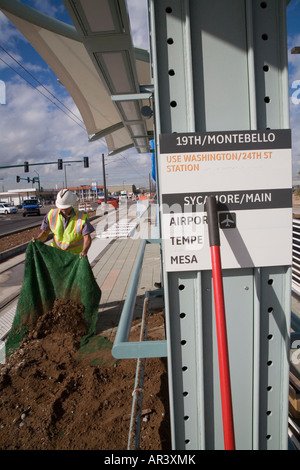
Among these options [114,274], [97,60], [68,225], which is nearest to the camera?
[97,60]

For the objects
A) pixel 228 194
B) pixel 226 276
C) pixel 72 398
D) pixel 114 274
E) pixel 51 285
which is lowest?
pixel 72 398

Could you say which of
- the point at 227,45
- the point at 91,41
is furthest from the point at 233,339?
the point at 91,41

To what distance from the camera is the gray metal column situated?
1.34 m

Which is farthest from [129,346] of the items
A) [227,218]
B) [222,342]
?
[227,218]

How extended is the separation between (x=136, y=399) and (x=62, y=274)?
107 inches

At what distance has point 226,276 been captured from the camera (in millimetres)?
1425

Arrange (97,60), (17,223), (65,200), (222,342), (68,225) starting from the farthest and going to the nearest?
1. (17,223)
2. (68,225)
3. (65,200)
4. (97,60)
5. (222,342)

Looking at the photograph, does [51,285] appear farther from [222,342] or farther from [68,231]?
[222,342]

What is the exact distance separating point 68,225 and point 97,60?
2318 mm

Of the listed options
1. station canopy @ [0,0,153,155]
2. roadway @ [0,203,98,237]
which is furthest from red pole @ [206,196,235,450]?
roadway @ [0,203,98,237]

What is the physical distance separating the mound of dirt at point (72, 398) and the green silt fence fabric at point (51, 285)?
0.91ft

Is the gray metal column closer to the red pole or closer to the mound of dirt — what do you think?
the red pole

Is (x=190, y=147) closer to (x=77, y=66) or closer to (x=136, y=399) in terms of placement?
(x=136, y=399)

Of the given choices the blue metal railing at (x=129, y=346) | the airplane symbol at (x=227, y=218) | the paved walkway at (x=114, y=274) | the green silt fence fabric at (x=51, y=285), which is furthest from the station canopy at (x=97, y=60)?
the paved walkway at (x=114, y=274)
